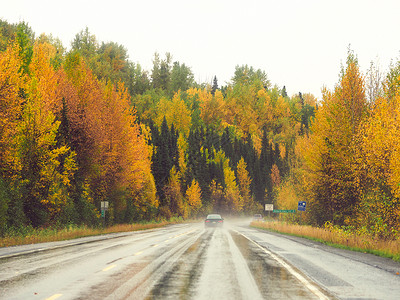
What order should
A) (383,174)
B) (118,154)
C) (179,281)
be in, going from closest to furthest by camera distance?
(179,281) → (383,174) → (118,154)

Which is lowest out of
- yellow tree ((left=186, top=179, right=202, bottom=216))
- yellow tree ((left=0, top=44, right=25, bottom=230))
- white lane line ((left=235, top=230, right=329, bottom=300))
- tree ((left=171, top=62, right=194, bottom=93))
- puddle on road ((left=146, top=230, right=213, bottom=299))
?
white lane line ((left=235, top=230, right=329, bottom=300))

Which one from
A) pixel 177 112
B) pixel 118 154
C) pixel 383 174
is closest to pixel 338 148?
pixel 383 174

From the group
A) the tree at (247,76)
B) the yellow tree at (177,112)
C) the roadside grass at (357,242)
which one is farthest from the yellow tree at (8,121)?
the tree at (247,76)

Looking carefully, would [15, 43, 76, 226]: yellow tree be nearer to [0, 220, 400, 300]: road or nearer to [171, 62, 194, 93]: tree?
[0, 220, 400, 300]: road

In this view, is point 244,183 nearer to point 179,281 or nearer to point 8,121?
point 8,121

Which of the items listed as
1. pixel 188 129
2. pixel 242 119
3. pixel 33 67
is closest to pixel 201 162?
pixel 188 129

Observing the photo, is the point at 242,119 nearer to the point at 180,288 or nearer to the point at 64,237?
the point at 64,237

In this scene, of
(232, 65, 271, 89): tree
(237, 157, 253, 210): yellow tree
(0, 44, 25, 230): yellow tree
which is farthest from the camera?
(232, 65, 271, 89): tree

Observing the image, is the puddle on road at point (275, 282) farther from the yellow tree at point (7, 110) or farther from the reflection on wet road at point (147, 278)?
the yellow tree at point (7, 110)

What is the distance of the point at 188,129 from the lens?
117 metres

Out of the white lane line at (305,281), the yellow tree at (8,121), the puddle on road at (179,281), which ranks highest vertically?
→ the yellow tree at (8,121)

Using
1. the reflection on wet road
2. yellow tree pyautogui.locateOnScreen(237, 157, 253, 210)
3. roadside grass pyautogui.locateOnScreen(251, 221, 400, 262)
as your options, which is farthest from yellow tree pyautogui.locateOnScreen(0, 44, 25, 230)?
yellow tree pyautogui.locateOnScreen(237, 157, 253, 210)

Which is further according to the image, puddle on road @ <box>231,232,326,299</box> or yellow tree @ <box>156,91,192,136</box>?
yellow tree @ <box>156,91,192,136</box>

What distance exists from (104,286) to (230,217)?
9833cm
